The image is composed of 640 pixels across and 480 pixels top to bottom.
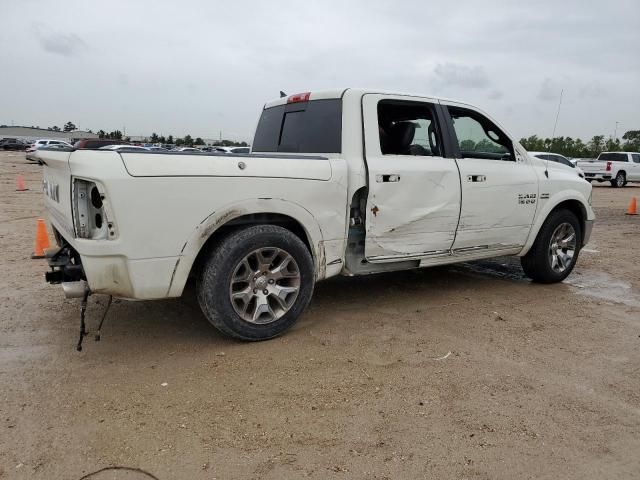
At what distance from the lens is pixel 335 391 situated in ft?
10.6

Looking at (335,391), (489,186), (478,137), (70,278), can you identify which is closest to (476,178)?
(489,186)

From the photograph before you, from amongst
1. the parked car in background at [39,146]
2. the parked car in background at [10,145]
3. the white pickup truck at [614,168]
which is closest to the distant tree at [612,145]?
the white pickup truck at [614,168]

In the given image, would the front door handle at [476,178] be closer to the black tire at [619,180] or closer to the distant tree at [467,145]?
the distant tree at [467,145]

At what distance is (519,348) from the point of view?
3955mm

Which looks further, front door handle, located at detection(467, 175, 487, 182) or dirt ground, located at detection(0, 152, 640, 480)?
front door handle, located at detection(467, 175, 487, 182)

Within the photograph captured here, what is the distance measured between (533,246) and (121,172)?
14.6 ft

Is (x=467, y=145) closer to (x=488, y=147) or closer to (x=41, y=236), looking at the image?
(x=488, y=147)

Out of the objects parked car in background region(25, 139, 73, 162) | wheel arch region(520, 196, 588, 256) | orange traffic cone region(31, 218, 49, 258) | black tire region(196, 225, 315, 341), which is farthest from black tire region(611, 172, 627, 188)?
orange traffic cone region(31, 218, 49, 258)

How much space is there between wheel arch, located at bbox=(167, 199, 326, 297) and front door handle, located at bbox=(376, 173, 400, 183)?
66cm

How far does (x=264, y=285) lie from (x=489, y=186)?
250 centimetres

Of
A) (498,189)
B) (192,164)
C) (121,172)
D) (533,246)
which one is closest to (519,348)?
(498,189)

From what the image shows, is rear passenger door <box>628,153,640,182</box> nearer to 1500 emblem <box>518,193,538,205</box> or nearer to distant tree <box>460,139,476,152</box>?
1500 emblem <box>518,193,538,205</box>

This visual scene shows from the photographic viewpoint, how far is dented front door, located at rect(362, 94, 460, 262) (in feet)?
14.1

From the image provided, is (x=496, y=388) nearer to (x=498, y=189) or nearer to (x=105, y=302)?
(x=498, y=189)
